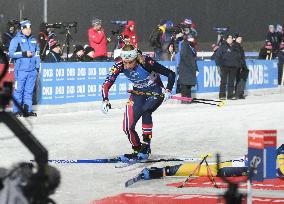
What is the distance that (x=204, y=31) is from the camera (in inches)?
1848

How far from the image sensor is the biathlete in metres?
13.4

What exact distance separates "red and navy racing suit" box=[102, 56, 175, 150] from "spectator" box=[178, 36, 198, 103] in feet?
36.6

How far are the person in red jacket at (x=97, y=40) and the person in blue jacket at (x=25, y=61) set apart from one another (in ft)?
15.9

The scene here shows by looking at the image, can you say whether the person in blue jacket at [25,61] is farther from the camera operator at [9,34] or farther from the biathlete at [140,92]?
the biathlete at [140,92]

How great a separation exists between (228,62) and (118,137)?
32.7 feet

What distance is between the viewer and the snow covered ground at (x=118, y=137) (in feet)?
37.3

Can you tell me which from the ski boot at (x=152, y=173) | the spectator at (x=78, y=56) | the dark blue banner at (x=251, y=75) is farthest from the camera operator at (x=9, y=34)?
the ski boot at (x=152, y=173)

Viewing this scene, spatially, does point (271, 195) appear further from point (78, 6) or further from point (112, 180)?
point (78, 6)

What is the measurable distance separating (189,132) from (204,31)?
95.8 feet

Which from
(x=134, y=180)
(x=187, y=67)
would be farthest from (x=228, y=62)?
(x=134, y=180)

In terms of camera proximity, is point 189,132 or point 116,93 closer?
point 189,132

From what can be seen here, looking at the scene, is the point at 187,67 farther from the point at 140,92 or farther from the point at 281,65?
the point at 140,92

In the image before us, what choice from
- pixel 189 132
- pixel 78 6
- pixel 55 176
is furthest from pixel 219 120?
pixel 78 6

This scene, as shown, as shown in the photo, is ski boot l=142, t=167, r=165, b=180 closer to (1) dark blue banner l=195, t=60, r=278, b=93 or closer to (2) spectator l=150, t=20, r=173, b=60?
(1) dark blue banner l=195, t=60, r=278, b=93
